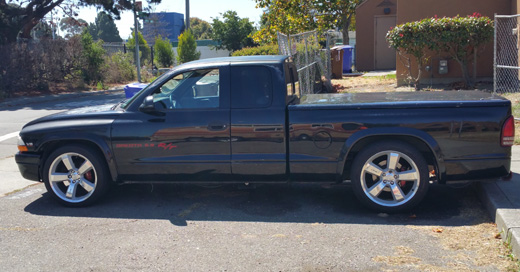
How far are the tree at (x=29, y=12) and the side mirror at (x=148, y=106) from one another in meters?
20.0

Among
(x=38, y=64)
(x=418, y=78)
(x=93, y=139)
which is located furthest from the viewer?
(x=38, y=64)

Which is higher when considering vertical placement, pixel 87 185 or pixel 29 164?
pixel 29 164

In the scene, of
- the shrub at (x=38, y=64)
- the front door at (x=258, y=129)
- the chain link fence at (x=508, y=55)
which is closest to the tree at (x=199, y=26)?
the shrub at (x=38, y=64)

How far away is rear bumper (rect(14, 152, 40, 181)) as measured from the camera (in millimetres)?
6195

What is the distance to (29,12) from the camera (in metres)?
25.3

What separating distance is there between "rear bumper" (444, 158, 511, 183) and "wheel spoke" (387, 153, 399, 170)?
514 millimetres

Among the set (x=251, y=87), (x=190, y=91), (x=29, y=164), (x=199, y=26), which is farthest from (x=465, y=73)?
(x=199, y=26)

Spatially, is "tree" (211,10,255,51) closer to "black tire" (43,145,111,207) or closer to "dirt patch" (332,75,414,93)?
"dirt patch" (332,75,414,93)

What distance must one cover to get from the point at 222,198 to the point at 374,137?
2046 mm

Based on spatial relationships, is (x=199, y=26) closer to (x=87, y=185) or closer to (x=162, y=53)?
(x=162, y=53)

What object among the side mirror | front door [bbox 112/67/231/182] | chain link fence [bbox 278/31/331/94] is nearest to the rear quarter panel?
front door [bbox 112/67/231/182]

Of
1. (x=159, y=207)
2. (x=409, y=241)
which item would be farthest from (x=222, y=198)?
(x=409, y=241)

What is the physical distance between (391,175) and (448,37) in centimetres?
930

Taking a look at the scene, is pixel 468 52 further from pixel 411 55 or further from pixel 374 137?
pixel 374 137
